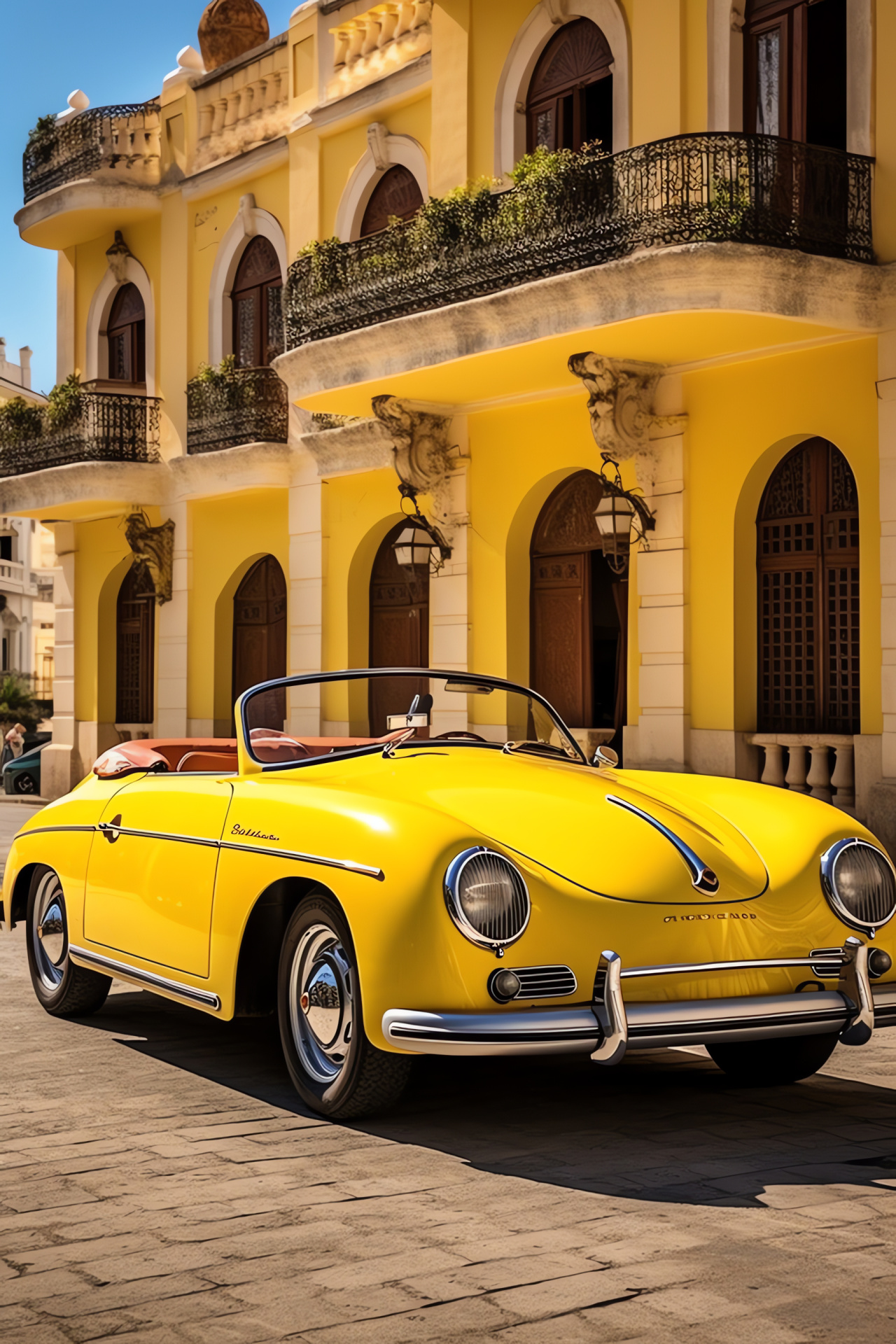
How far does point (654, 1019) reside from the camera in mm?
4797

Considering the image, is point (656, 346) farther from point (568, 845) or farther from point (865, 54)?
point (568, 845)

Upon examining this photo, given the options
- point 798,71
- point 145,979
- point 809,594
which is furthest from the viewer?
point 809,594

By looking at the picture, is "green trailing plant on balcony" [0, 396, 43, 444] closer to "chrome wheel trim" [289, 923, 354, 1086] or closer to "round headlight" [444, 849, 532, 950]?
"chrome wheel trim" [289, 923, 354, 1086]

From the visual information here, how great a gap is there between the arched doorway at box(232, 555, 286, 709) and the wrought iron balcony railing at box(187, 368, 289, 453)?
6.13ft

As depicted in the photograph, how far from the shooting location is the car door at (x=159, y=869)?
19.6 ft

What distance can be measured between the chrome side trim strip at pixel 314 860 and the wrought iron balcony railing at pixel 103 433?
1748 centimetres

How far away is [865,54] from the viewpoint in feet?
43.8

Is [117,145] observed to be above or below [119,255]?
above

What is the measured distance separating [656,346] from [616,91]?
2.79m

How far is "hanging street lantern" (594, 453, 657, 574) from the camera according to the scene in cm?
1518

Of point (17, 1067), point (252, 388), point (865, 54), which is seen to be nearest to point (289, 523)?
point (252, 388)

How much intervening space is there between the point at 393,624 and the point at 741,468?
6.20 m

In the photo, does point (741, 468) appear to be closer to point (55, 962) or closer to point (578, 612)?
point (578, 612)

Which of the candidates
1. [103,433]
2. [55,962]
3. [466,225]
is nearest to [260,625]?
[103,433]
